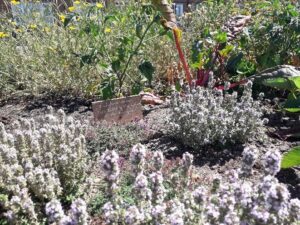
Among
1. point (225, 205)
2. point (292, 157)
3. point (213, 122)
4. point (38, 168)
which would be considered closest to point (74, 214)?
point (225, 205)

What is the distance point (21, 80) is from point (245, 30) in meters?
2.97

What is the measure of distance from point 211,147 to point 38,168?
5.02ft

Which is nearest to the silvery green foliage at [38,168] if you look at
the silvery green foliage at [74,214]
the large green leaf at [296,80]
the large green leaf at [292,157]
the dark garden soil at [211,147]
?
the silvery green foliage at [74,214]

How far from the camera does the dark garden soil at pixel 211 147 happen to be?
119 inches

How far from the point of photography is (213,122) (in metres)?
3.26

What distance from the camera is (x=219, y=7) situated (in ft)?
19.3

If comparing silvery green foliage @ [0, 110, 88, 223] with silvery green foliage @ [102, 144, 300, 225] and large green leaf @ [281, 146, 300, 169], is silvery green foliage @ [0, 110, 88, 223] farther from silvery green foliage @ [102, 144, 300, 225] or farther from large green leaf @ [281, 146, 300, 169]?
large green leaf @ [281, 146, 300, 169]

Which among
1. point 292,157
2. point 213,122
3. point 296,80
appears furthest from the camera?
point 296,80

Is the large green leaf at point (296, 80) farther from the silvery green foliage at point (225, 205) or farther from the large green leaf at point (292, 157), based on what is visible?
the silvery green foliage at point (225, 205)

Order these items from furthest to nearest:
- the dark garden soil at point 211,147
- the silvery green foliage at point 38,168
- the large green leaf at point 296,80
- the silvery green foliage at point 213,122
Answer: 1. the large green leaf at point 296,80
2. the silvery green foliage at point 213,122
3. the dark garden soil at point 211,147
4. the silvery green foliage at point 38,168

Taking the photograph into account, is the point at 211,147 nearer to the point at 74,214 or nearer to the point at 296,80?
the point at 296,80

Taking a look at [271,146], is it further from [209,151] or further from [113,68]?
[113,68]

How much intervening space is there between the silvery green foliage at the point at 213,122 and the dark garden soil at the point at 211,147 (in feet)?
0.29

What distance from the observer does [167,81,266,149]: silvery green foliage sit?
3.22 metres
